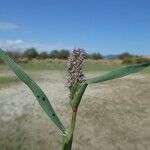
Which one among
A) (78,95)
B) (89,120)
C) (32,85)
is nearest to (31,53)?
(89,120)

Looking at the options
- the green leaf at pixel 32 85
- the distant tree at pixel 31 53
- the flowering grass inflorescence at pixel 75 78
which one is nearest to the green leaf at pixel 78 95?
the flowering grass inflorescence at pixel 75 78

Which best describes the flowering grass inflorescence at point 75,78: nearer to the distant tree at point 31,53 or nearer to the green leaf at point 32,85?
the green leaf at point 32,85

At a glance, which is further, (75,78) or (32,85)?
(32,85)

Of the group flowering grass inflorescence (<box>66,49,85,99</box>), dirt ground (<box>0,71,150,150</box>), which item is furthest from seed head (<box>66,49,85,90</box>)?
dirt ground (<box>0,71,150,150</box>)

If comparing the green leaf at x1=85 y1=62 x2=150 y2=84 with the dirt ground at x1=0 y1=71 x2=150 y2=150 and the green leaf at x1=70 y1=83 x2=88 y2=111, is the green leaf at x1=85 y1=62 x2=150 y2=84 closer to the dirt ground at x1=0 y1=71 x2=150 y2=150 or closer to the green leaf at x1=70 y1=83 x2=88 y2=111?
the green leaf at x1=70 y1=83 x2=88 y2=111

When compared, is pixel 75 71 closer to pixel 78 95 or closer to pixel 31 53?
pixel 78 95

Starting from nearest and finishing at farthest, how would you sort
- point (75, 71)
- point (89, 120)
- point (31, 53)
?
point (75, 71) → point (89, 120) → point (31, 53)

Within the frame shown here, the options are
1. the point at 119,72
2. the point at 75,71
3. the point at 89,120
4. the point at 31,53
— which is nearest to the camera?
the point at 75,71

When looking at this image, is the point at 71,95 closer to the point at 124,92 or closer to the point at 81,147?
the point at 81,147

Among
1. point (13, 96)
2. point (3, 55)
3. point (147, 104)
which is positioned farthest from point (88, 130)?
point (3, 55)
